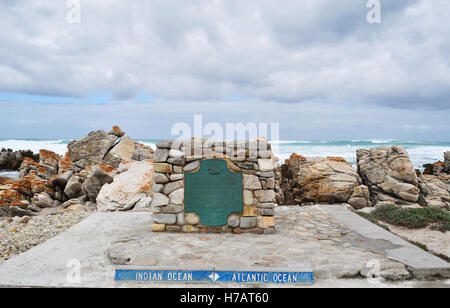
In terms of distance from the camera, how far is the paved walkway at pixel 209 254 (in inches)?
167

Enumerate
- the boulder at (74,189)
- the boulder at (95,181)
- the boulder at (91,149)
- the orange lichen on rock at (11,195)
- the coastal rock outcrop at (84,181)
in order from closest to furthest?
the coastal rock outcrop at (84,181)
the boulder at (95,181)
the orange lichen on rock at (11,195)
the boulder at (74,189)
the boulder at (91,149)

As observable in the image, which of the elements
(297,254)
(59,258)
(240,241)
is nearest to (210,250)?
(240,241)

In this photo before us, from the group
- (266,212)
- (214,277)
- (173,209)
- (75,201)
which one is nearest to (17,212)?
(75,201)

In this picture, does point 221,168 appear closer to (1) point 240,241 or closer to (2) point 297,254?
(1) point 240,241

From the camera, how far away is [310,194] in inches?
473

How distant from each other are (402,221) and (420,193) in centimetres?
577

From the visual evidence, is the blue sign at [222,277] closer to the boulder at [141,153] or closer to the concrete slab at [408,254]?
the concrete slab at [408,254]

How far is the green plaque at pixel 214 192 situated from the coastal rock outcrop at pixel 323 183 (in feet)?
22.3

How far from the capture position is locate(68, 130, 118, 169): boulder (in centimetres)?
1412

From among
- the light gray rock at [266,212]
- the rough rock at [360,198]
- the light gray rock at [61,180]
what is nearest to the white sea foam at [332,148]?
the rough rock at [360,198]

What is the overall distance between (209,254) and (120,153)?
10803mm

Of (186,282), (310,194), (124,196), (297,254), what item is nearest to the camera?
(186,282)

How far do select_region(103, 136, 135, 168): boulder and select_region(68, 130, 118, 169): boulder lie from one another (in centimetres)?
30
